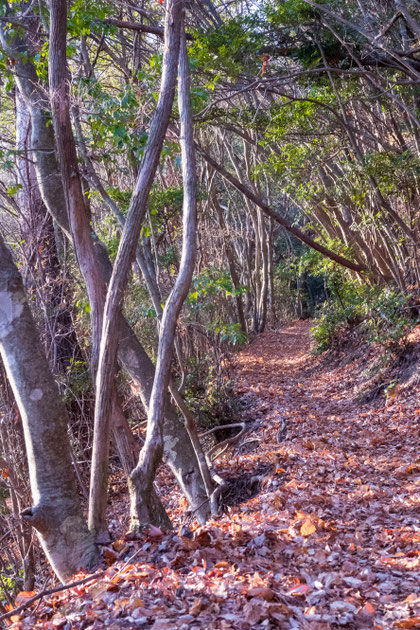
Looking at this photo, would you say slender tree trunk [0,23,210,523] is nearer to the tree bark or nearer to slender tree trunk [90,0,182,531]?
slender tree trunk [90,0,182,531]

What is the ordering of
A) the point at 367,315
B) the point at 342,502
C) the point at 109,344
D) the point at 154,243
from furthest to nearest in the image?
the point at 367,315, the point at 154,243, the point at 342,502, the point at 109,344

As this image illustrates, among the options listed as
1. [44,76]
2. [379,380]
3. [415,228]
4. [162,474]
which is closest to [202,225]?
[415,228]

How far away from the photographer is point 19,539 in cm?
550

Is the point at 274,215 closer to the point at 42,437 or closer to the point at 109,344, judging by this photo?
the point at 109,344

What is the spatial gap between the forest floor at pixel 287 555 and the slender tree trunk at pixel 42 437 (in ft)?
0.99

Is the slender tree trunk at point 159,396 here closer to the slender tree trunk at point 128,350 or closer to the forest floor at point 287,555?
the forest floor at point 287,555

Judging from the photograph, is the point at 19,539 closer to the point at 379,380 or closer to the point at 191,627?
the point at 191,627

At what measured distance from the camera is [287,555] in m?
3.75

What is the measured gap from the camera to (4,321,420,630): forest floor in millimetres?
2908

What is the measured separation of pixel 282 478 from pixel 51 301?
3618 millimetres

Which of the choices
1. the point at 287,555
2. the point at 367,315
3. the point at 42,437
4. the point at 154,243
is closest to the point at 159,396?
the point at 42,437

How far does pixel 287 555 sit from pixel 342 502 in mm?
1390

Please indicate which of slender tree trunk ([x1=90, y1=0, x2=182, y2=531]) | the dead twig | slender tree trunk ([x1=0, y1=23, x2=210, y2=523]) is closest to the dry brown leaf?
slender tree trunk ([x1=90, y1=0, x2=182, y2=531])

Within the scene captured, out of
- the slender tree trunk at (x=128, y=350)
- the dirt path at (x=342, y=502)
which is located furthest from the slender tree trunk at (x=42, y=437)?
the slender tree trunk at (x=128, y=350)
